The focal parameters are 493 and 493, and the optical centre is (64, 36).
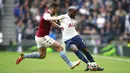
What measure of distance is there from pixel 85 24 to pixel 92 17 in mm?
906

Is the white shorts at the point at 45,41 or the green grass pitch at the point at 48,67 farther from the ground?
the white shorts at the point at 45,41

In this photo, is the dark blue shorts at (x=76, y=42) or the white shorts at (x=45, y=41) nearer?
the white shorts at (x=45, y=41)

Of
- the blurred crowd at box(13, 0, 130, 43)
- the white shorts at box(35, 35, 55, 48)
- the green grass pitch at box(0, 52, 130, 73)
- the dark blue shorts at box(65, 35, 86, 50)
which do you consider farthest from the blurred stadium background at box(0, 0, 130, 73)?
the white shorts at box(35, 35, 55, 48)

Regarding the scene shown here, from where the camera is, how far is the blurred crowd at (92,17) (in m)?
31.8

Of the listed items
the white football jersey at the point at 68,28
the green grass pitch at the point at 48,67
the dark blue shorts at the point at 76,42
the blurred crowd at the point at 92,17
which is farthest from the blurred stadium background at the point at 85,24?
the dark blue shorts at the point at 76,42

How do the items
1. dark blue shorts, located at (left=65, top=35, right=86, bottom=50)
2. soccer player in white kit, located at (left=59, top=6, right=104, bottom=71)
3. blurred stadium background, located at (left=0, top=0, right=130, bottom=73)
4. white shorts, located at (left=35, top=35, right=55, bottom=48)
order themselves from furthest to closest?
1. blurred stadium background, located at (left=0, top=0, right=130, bottom=73)
2. dark blue shorts, located at (left=65, top=35, right=86, bottom=50)
3. soccer player in white kit, located at (left=59, top=6, right=104, bottom=71)
4. white shorts, located at (left=35, top=35, right=55, bottom=48)

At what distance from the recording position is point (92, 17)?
107 ft

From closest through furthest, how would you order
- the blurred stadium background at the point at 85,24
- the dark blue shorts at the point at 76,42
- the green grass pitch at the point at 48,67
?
the green grass pitch at the point at 48,67 → the dark blue shorts at the point at 76,42 → the blurred stadium background at the point at 85,24

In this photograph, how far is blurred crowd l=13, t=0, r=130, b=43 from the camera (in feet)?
104

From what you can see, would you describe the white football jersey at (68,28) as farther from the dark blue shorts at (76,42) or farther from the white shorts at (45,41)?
the white shorts at (45,41)

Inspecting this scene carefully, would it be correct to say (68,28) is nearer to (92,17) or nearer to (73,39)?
(73,39)

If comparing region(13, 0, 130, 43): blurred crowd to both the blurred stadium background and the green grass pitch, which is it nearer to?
the blurred stadium background

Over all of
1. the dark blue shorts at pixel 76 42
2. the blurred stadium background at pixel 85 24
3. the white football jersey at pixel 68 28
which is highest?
the white football jersey at pixel 68 28

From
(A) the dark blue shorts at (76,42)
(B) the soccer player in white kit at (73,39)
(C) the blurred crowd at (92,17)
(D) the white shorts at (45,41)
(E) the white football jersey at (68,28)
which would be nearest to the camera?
(D) the white shorts at (45,41)
